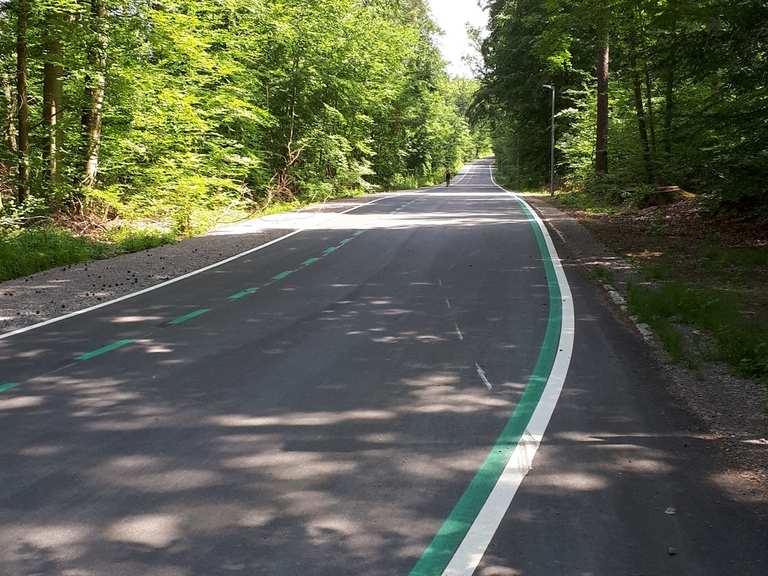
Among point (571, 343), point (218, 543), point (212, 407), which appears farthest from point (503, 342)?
point (218, 543)

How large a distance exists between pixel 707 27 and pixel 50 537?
1382cm

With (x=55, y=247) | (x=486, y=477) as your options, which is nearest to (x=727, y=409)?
(x=486, y=477)

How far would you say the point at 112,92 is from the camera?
21.5 m

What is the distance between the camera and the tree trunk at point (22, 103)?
18.1 metres

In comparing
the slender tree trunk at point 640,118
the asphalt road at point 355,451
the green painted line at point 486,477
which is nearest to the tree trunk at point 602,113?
the slender tree trunk at point 640,118

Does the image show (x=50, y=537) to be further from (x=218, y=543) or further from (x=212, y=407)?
(x=212, y=407)

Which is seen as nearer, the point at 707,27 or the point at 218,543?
the point at 218,543

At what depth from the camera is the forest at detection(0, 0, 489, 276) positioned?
19.6 metres

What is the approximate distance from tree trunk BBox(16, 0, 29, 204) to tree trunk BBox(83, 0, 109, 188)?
1.63m

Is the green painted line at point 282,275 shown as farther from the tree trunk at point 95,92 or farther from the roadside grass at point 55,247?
the tree trunk at point 95,92

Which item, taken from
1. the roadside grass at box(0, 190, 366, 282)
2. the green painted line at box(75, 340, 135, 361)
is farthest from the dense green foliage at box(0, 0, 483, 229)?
the green painted line at box(75, 340, 135, 361)

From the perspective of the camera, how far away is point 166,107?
23188 millimetres

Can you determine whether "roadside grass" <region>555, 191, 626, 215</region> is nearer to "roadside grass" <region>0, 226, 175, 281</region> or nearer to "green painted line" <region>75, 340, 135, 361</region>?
"roadside grass" <region>0, 226, 175, 281</region>

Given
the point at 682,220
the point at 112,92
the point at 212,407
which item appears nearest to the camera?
the point at 212,407
